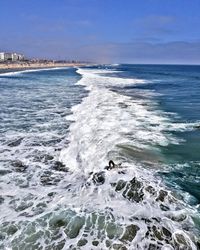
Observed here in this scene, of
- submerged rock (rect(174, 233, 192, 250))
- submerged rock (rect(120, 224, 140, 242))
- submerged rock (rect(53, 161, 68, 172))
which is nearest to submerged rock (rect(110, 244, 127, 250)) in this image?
submerged rock (rect(120, 224, 140, 242))

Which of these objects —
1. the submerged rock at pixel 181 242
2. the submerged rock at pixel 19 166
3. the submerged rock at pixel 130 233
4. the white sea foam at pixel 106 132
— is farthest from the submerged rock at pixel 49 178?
the submerged rock at pixel 181 242

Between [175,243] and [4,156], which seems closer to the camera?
[175,243]

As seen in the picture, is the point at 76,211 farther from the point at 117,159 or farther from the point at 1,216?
the point at 117,159

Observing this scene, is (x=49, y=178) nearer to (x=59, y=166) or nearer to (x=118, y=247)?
(x=59, y=166)

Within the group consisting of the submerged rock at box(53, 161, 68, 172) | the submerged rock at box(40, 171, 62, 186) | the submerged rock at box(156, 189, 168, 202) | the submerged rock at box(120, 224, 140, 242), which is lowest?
the submerged rock at box(53, 161, 68, 172)

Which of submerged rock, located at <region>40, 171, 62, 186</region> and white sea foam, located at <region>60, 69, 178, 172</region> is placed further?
white sea foam, located at <region>60, 69, 178, 172</region>

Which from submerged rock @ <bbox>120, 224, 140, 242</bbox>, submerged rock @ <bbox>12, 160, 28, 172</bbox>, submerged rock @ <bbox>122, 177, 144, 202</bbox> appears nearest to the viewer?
submerged rock @ <bbox>120, 224, 140, 242</bbox>

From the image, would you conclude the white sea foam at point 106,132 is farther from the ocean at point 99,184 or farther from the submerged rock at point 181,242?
the submerged rock at point 181,242

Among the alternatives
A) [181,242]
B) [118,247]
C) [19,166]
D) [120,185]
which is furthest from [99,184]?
[181,242]

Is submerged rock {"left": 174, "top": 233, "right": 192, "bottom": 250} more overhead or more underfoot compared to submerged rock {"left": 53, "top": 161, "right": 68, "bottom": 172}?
more overhead

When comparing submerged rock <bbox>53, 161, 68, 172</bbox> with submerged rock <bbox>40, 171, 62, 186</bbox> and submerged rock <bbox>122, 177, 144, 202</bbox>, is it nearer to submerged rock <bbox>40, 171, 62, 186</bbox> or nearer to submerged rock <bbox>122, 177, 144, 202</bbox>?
submerged rock <bbox>40, 171, 62, 186</bbox>

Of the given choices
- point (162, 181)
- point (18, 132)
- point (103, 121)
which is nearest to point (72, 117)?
point (103, 121)
